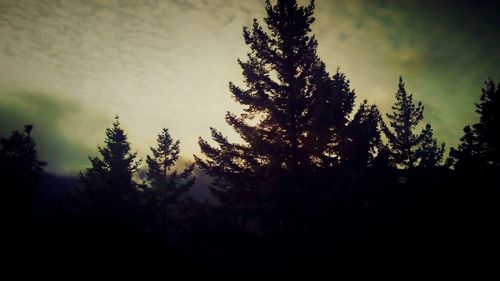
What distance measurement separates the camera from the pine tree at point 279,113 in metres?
12.7

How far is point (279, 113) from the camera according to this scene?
12891 mm

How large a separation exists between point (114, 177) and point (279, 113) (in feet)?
61.5

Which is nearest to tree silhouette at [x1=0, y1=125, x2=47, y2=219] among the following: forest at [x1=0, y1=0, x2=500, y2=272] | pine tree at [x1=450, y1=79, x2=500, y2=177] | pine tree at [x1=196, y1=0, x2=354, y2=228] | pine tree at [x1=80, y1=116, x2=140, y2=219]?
pine tree at [x1=80, y1=116, x2=140, y2=219]

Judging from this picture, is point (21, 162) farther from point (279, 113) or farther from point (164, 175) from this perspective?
point (279, 113)

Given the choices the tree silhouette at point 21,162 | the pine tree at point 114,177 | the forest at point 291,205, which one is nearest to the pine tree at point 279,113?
the forest at point 291,205

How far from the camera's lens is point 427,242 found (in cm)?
Result: 882

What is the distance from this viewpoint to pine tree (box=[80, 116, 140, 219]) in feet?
78.7

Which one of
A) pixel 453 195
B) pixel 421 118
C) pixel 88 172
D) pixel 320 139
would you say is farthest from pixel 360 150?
pixel 88 172

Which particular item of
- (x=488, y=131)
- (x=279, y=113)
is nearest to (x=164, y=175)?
(x=279, y=113)

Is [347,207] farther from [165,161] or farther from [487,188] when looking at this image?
[165,161]

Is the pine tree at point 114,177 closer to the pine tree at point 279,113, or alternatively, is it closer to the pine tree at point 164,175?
the pine tree at point 164,175

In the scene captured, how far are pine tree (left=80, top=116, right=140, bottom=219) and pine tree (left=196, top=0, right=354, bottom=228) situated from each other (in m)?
14.0

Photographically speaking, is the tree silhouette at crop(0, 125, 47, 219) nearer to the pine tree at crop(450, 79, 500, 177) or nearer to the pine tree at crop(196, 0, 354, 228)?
the pine tree at crop(196, 0, 354, 228)

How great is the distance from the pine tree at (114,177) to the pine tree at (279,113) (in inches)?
550
